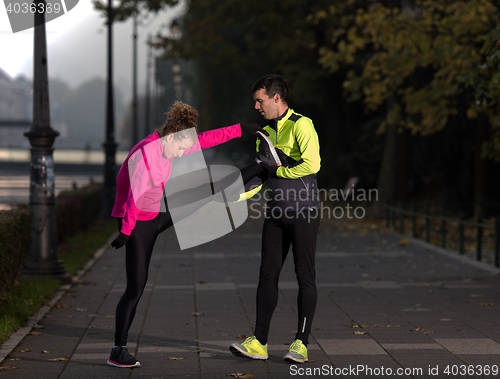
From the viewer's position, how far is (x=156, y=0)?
25266 millimetres

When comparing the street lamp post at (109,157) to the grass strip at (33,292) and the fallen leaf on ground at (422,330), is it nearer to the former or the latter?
the grass strip at (33,292)

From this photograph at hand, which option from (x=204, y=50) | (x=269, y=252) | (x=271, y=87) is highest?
(x=204, y=50)

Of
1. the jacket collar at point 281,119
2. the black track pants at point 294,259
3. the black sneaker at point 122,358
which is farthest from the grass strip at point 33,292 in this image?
the jacket collar at point 281,119

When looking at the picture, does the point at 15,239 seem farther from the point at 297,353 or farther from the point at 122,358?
the point at 297,353

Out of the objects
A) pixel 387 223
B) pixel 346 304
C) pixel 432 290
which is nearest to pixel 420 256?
pixel 432 290

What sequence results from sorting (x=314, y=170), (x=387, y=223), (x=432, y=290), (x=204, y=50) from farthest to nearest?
(x=204, y=50), (x=387, y=223), (x=432, y=290), (x=314, y=170)

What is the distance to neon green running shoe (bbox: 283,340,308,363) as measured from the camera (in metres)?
5.01

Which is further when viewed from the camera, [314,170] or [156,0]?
[156,0]

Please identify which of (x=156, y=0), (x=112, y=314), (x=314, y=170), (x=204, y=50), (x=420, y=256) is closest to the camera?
(x=314, y=170)

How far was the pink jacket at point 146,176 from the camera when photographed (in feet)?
15.9

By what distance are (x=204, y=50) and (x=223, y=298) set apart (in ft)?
67.5

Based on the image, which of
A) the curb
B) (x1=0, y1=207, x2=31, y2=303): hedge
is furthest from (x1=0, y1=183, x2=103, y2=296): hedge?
the curb

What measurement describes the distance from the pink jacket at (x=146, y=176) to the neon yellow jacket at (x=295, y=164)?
331 mm

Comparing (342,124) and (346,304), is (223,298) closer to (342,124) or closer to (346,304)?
(346,304)
